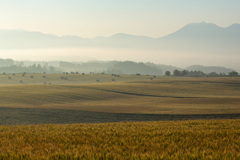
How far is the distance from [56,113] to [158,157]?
34.7 metres

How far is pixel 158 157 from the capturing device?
874cm

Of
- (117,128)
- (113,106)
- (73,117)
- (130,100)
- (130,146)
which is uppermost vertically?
(130,146)

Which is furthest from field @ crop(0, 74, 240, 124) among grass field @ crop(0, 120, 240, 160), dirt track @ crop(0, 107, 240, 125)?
grass field @ crop(0, 120, 240, 160)

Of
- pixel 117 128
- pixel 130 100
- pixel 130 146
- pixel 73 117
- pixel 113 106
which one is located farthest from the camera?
pixel 130 100

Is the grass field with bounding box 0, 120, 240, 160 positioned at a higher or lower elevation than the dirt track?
higher

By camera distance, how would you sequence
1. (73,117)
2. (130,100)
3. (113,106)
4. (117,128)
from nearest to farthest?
(117,128), (73,117), (113,106), (130,100)

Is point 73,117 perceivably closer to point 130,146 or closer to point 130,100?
point 130,146

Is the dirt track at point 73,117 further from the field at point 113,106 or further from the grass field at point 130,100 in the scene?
the grass field at point 130,100

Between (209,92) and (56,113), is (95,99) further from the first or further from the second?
(209,92)

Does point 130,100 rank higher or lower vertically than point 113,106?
lower

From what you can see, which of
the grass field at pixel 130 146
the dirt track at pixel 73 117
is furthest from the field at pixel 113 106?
the grass field at pixel 130 146

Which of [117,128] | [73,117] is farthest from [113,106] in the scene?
[117,128]

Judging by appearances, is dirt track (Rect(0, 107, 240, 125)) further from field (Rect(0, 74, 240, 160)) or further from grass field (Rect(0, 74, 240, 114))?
grass field (Rect(0, 74, 240, 114))

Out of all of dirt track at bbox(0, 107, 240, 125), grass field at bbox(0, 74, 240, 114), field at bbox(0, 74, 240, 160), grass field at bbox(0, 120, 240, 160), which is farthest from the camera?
grass field at bbox(0, 74, 240, 114)
